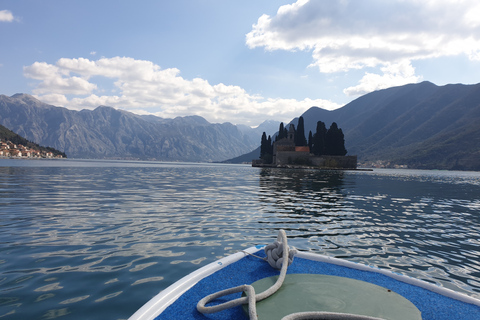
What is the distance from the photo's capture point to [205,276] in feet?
15.1

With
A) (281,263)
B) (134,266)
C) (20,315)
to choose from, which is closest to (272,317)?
(281,263)

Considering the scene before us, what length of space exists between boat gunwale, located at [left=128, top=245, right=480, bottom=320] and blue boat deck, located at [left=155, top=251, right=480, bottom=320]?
7cm

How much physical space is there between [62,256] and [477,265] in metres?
11.7

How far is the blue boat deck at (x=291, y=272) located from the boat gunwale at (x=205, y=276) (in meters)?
0.07

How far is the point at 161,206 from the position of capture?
16.5 meters

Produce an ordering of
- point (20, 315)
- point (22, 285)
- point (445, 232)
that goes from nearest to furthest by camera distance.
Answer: point (20, 315) < point (22, 285) < point (445, 232)

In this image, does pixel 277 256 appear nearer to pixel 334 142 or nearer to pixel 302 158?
pixel 302 158

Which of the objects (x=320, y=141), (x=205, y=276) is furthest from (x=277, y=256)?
(x=320, y=141)

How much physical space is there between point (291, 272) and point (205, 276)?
1557 mm

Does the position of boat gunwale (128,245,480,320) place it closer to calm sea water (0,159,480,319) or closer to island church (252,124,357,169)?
calm sea water (0,159,480,319)

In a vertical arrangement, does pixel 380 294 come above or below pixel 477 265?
above

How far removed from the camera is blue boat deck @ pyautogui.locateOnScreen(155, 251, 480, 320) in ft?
11.5

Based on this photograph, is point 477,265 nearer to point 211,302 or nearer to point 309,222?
point 309,222

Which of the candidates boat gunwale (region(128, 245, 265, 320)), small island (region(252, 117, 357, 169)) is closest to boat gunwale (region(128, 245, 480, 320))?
boat gunwale (region(128, 245, 265, 320))
